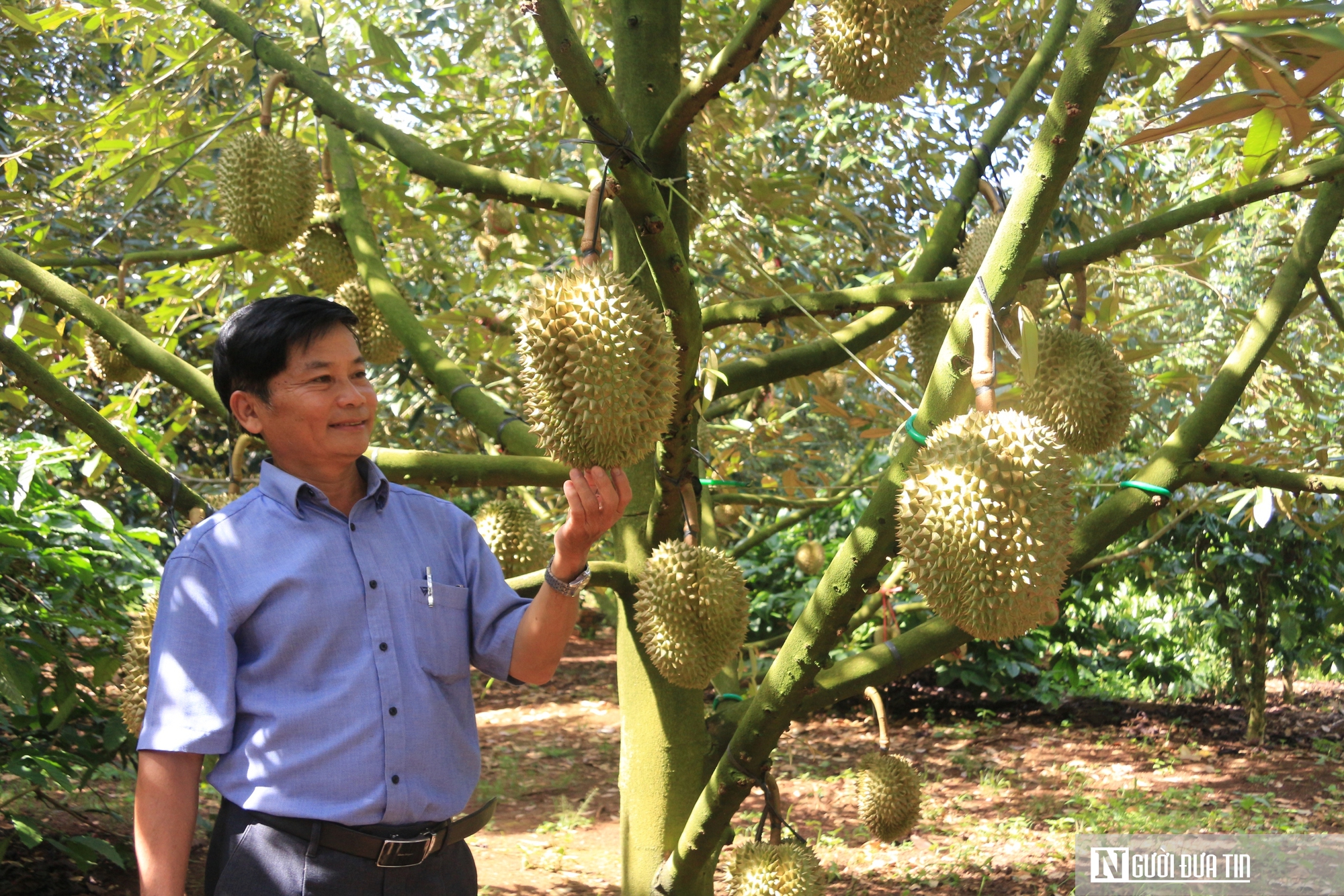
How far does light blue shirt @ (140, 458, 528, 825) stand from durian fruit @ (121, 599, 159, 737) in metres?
0.42

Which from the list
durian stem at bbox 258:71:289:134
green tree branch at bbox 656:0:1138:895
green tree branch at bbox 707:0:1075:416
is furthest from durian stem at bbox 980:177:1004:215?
durian stem at bbox 258:71:289:134

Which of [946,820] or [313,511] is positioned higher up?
[313,511]

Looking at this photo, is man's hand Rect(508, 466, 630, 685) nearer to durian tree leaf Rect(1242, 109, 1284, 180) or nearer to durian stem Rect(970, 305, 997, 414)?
durian stem Rect(970, 305, 997, 414)

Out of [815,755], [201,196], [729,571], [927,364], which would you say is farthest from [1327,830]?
[201,196]

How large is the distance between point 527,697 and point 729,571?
18.8ft

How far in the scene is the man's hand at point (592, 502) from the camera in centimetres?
147

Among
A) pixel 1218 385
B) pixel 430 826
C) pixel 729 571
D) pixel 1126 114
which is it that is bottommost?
pixel 430 826

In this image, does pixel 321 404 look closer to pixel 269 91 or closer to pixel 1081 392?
pixel 269 91

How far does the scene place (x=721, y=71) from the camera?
Result: 5.24 ft

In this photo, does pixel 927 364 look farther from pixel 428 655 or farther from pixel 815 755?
pixel 815 755

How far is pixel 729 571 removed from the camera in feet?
6.69

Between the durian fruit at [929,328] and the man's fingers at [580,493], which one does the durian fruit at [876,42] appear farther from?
the man's fingers at [580,493]

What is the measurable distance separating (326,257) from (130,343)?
0.86m

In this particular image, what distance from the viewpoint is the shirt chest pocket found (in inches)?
66.2
